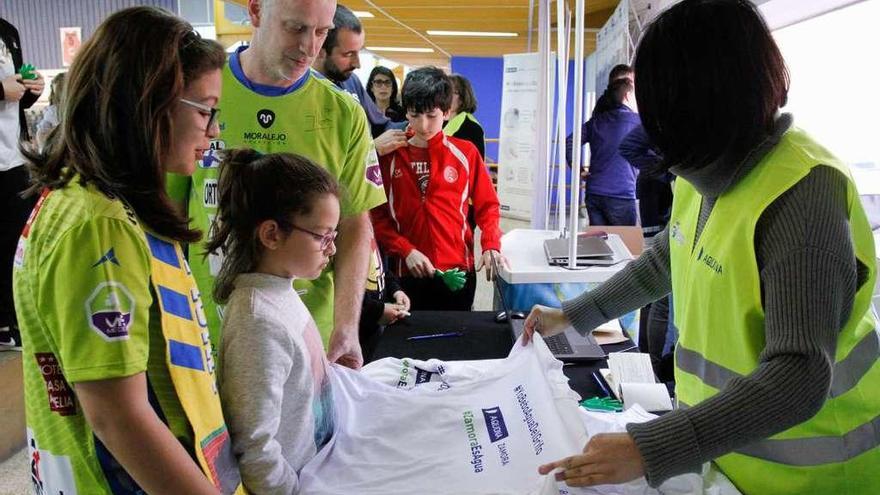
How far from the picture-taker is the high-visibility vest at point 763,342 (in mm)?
783

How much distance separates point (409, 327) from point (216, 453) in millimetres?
1070

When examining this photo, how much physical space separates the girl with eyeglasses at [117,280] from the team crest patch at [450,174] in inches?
68.4

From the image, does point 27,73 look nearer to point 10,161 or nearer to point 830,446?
point 10,161

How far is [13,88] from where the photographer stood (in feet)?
9.37

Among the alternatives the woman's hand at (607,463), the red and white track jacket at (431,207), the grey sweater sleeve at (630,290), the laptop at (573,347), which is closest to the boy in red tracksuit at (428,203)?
the red and white track jacket at (431,207)

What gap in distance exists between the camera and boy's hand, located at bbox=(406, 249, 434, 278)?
237 cm

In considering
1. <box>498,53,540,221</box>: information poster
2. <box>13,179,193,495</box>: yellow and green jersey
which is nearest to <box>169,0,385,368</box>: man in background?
<box>13,179,193,495</box>: yellow and green jersey

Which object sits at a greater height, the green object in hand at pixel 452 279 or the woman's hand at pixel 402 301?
the woman's hand at pixel 402 301

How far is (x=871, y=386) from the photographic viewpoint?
848 mm

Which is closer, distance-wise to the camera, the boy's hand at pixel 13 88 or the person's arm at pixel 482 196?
the person's arm at pixel 482 196

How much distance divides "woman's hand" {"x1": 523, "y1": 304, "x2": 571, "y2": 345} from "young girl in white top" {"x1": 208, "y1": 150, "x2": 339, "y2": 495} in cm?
40

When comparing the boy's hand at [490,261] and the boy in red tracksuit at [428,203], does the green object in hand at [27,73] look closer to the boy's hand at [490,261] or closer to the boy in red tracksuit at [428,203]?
the boy in red tracksuit at [428,203]

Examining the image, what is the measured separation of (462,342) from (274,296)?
0.81 meters

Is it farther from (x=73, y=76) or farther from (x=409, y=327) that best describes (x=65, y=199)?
(x=409, y=327)
